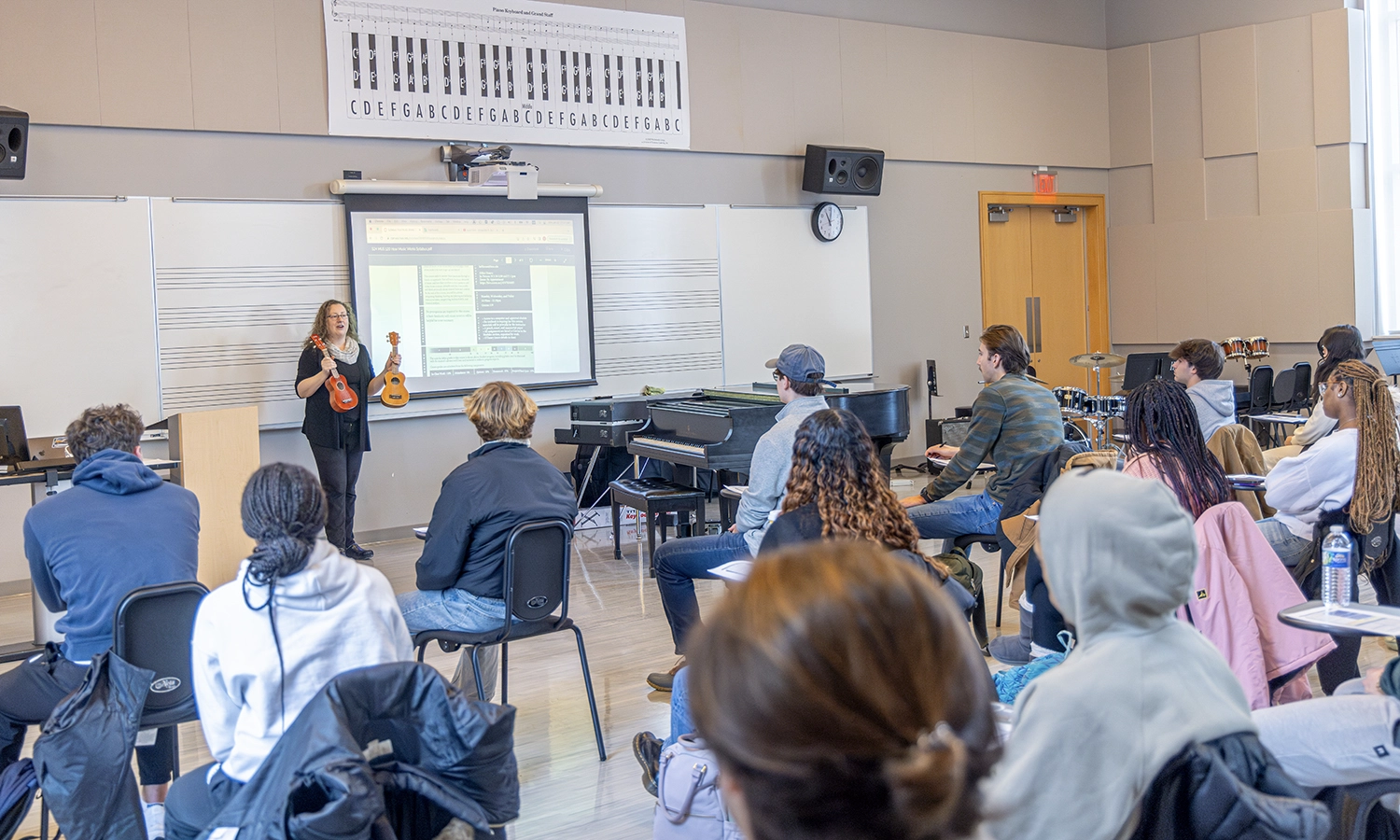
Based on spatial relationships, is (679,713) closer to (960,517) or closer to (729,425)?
(960,517)

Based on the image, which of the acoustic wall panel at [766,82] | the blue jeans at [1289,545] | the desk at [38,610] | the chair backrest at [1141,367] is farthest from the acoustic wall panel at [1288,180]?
the desk at [38,610]

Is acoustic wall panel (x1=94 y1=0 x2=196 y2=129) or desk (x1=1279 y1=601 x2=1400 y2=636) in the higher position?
acoustic wall panel (x1=94 y1=0 x2=196 y2=129)

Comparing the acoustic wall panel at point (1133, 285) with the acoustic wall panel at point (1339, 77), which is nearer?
the acoustic wall panel at point (1339, 77)

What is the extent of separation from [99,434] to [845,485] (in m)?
2.09

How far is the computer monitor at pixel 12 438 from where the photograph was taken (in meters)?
4.64

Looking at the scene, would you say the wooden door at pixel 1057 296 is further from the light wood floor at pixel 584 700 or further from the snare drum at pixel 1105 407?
the light wood floor at pixel 584 700

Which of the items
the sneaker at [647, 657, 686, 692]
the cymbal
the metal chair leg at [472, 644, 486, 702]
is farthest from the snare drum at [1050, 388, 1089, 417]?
the metal chair leg at [472, 644, 486, 702]

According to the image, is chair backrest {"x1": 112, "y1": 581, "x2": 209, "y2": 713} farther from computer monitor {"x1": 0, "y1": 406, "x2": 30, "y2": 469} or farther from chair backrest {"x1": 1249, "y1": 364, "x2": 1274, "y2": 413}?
chair backrest {"x1": 1249, "y1": 364, "x2": 1274, "y2": 413}

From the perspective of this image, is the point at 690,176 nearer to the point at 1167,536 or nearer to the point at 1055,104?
the point at 1055,104

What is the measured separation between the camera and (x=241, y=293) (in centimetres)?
655

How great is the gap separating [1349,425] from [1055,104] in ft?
23.6

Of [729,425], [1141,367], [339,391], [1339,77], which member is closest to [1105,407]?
[1141,367]

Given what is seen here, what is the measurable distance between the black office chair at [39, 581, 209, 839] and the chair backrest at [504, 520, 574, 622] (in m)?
0.92

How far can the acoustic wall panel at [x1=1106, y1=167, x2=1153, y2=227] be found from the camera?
1023 centimetres
